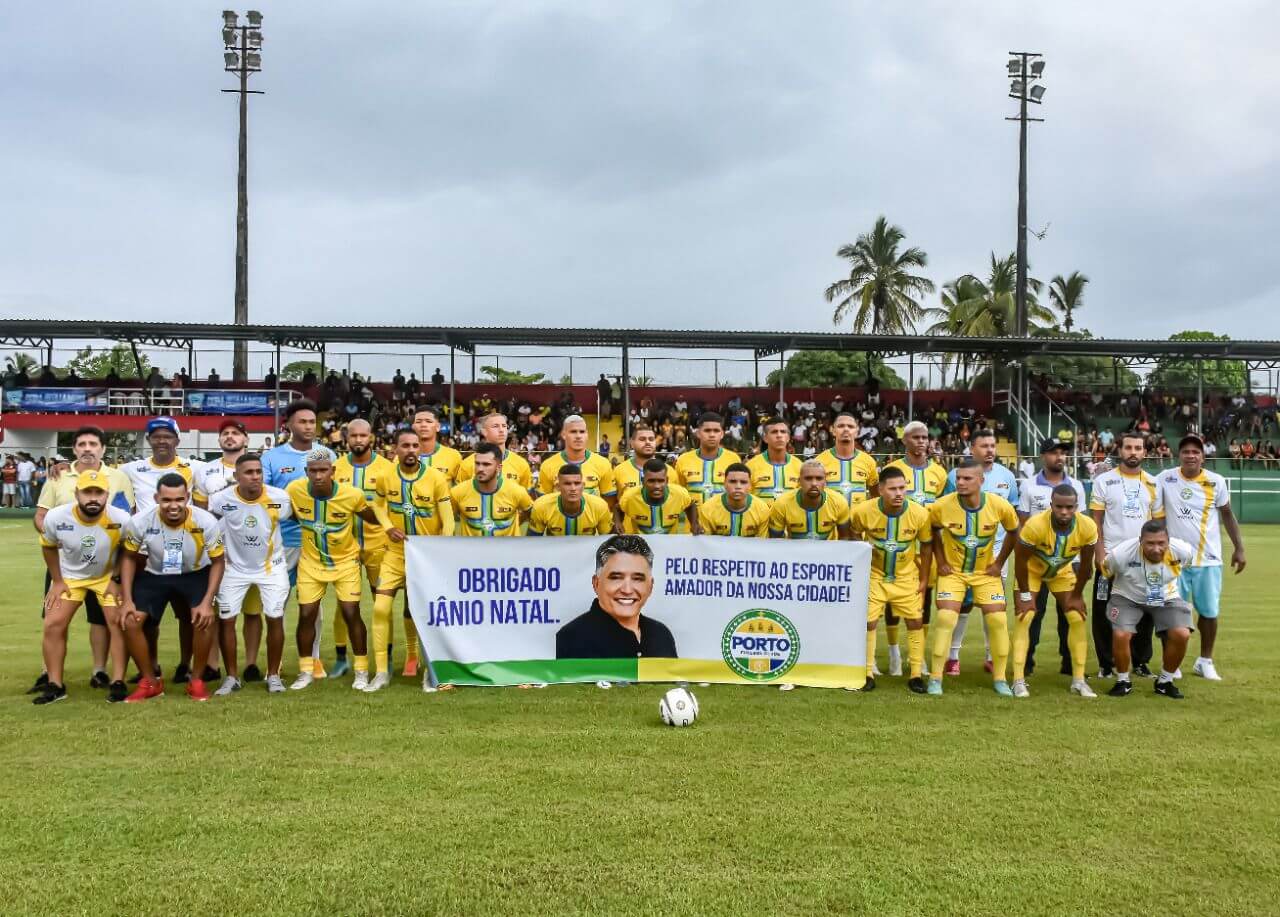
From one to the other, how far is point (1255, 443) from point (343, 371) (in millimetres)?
29994

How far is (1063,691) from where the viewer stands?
716 centimetres

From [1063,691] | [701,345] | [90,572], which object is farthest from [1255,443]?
[90,572]

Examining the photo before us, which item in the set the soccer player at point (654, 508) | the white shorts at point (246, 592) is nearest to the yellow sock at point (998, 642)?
the soccer player at point (654, 508)

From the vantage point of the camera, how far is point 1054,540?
714cm

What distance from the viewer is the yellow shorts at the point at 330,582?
7230 millimetres

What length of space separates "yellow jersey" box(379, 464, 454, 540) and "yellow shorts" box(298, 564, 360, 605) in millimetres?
559

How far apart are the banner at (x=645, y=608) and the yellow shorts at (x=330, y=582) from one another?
487 millimetres

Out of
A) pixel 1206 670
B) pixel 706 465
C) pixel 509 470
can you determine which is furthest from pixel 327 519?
pixel 1206 670

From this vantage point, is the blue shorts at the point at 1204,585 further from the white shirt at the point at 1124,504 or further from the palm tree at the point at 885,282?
the palm tree at the point at 885,282

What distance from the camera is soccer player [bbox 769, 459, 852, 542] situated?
754cm

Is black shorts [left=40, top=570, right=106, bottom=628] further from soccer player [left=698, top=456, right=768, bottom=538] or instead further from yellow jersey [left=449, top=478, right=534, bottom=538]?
soccer player [left=698, top=456, right=768, bottom=538]

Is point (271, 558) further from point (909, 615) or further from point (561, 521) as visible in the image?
point (909, 615)

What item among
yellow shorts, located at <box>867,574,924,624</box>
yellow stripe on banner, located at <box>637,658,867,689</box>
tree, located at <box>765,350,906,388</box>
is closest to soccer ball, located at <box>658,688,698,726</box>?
yellow stripe on banner, located at <box>637,658,867,689</box>

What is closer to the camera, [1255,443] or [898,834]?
[898,834]
